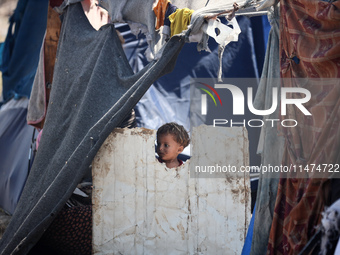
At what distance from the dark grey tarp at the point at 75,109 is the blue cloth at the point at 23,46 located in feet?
5.14

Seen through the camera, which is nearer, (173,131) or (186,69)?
(173,131)

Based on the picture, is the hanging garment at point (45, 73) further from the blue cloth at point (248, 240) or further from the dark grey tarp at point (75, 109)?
the blue cloth at point (248, 240)

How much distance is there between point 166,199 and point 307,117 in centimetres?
113

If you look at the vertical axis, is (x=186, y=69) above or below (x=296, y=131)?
above

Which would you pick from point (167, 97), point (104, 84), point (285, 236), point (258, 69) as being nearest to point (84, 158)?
point (104, 84)

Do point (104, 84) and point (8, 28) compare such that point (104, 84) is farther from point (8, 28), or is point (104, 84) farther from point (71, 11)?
point (8, 28)

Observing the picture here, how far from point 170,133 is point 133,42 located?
1.54 m

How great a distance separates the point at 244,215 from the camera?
2.77 meters

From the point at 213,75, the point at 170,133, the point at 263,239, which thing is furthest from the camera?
the point at 213,75

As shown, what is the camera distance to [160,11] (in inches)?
113

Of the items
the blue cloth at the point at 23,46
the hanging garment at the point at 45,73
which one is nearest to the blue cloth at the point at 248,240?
the hanging garment at the point at 45,73

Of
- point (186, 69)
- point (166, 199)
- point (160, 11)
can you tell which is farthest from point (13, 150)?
point (160, 11)

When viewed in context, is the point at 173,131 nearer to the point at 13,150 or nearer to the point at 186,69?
the point at 186,69

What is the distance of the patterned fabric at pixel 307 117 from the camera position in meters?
2.07
